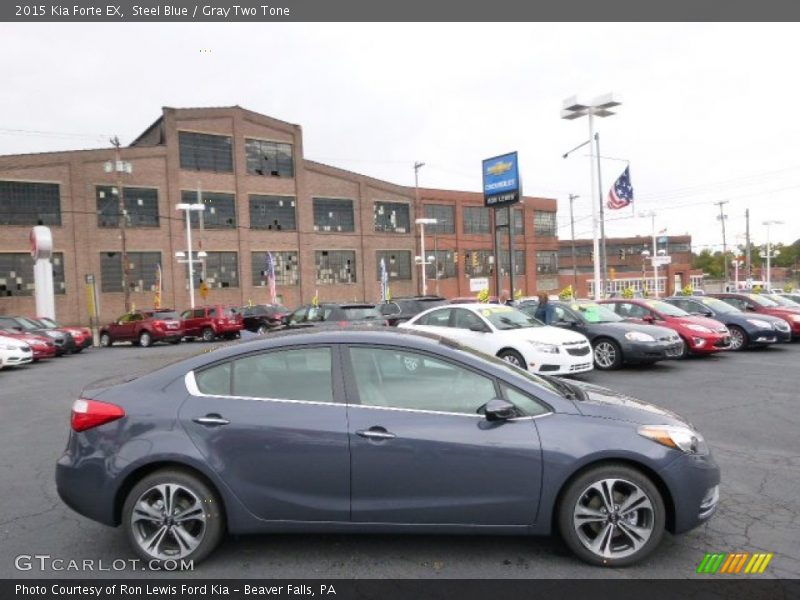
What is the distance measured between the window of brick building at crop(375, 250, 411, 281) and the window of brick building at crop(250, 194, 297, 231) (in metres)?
8.92

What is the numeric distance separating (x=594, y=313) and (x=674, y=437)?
937 cm

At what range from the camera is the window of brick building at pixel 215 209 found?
44.3 metres

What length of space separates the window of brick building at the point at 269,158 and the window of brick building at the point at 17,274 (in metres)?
16.4

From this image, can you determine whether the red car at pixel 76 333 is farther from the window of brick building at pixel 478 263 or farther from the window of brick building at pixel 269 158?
the window of brick building at pixel 478 263

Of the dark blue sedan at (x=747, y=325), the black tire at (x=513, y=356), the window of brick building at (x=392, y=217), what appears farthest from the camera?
the window of brick building at (x=392, y=217)

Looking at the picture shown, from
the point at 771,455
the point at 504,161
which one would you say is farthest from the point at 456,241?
the point at 771,455

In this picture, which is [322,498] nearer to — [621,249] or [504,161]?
[504,161]

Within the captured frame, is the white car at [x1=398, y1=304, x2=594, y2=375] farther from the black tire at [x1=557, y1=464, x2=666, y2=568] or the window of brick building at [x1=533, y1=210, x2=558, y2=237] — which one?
the window of brick building at [x1=533, y1=210, x2=558, y2=237]

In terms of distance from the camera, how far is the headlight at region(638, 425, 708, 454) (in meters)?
3.61

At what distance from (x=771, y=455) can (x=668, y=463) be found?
10.3 ft

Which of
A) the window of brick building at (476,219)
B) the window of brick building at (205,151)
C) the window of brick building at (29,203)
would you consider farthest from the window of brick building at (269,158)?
the window of brick building at (476,219)

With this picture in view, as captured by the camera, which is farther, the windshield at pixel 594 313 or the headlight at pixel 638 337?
the windshield at pixel 594 313

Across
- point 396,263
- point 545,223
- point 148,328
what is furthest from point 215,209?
point 545,223
